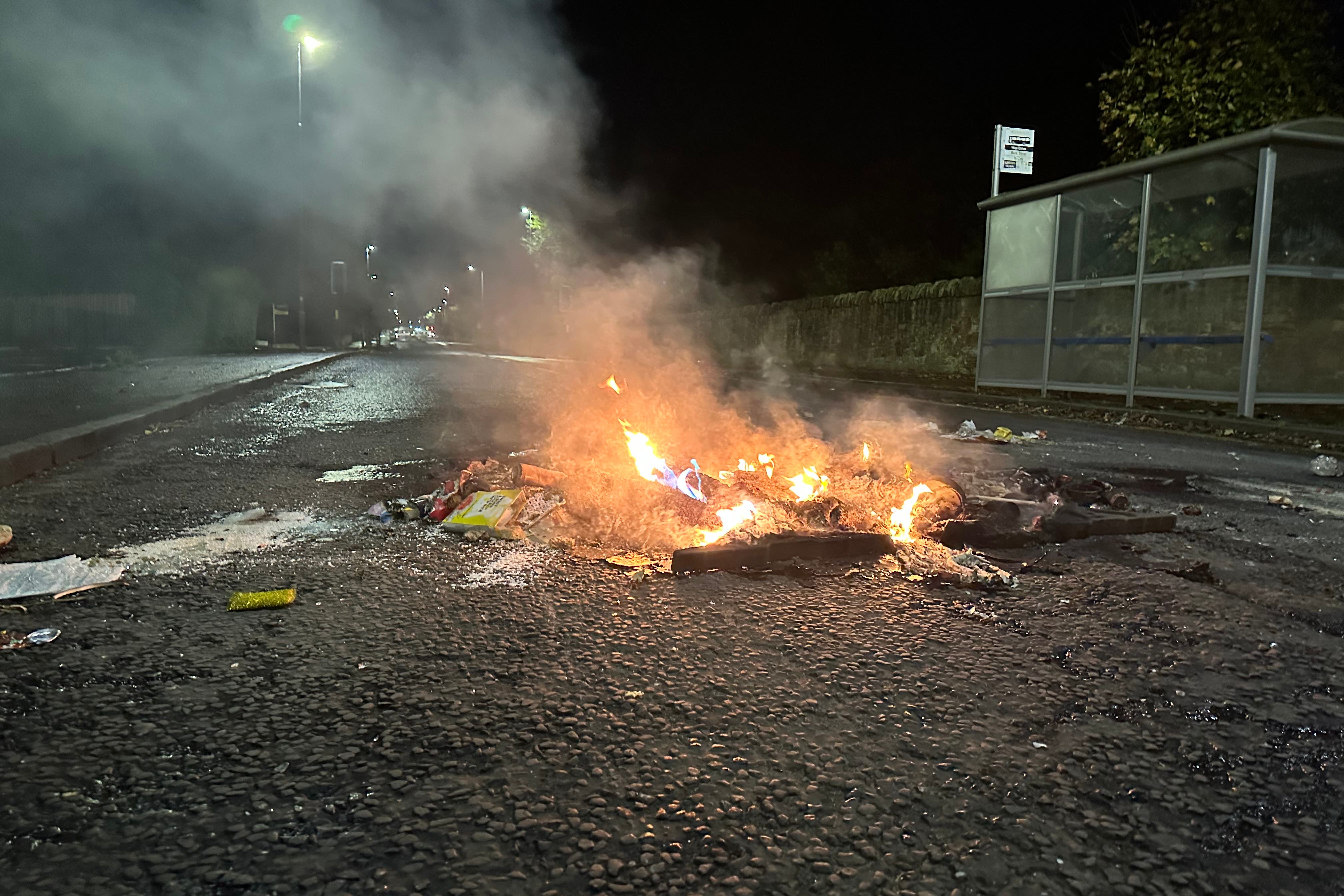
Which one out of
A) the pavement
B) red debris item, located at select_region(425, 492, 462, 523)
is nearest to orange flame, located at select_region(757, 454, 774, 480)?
the pavement

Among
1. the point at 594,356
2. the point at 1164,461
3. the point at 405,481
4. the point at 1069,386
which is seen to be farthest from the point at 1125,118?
the point at 405,481

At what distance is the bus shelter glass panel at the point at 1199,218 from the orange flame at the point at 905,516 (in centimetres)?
902

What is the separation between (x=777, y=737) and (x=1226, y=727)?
1.12 meters

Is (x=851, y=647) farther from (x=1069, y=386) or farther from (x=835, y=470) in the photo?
(x=1069, y=386)

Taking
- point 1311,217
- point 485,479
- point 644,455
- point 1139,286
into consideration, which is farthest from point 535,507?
point 1311,217

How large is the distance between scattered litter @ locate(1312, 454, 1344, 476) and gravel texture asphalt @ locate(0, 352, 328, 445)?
9.44 metres

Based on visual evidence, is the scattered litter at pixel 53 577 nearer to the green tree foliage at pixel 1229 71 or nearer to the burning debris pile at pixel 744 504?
the burning debris pile at pixel 744 504

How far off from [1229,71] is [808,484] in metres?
10.8

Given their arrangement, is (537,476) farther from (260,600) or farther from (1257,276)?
(1257,276)

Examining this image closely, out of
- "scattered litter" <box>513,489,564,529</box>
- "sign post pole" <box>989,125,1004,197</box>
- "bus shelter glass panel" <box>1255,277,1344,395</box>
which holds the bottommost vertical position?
"scattered litter" <box>513,489,564,529</box>

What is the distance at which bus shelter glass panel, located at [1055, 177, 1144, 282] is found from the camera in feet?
40.3

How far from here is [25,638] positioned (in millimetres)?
2510

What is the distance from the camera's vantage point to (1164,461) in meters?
6.85

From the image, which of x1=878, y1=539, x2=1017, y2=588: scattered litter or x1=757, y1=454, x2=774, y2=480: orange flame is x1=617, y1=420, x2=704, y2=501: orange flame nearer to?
x1=757, y1=454, x2=774, y2=480: orange flame
